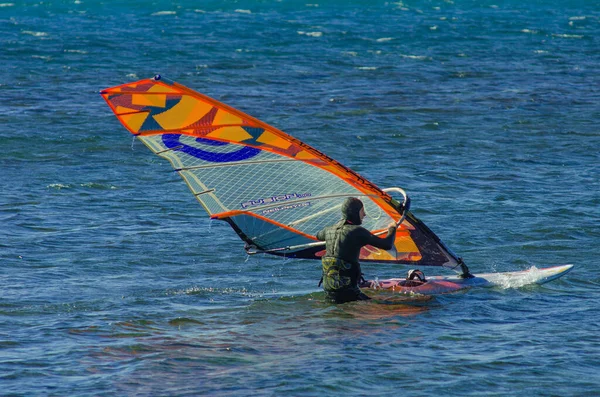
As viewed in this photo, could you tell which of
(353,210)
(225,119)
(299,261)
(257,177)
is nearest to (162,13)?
(299,261)

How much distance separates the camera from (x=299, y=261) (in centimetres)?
1260

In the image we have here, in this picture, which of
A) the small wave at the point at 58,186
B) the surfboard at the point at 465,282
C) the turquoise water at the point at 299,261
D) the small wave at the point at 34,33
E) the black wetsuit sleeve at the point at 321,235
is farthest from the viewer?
the small wave at the point at 34,33

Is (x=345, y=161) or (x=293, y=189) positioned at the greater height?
(x=293, y=189)

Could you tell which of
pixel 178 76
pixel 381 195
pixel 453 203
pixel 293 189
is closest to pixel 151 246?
pixel 293 189

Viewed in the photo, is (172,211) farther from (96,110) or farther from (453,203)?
(96,110)

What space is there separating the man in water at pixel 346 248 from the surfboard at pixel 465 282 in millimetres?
808

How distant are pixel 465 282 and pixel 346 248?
1899mm

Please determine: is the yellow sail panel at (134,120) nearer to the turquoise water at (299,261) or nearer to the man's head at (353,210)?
the turquoise water at (299,261)

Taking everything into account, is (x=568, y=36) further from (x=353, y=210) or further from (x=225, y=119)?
(x=225, y=119)

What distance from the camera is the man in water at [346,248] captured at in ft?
31.9

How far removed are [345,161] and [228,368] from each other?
1070 cm

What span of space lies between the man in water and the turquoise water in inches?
9.2

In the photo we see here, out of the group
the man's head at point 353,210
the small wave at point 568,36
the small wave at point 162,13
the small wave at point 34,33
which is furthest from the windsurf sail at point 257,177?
the small wave at point 162,13

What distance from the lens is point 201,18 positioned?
51750 millimetres
